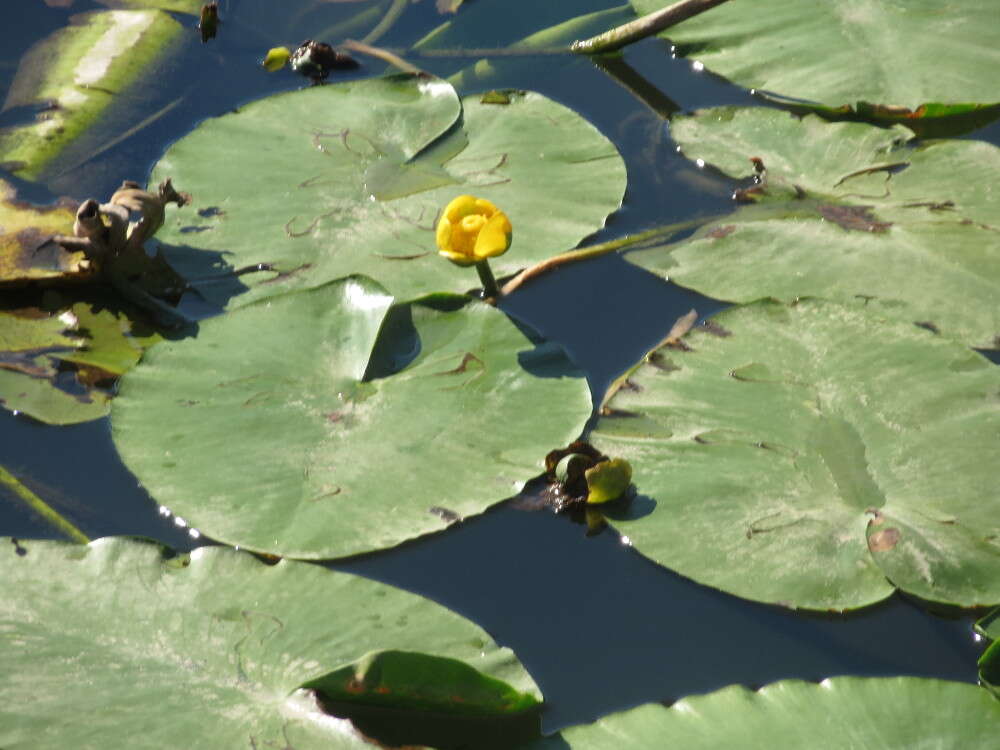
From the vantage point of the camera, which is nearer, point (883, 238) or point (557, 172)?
point (883, 238)

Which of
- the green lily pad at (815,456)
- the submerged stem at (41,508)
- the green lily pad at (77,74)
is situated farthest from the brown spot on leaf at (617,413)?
the green lily pad at (77,74)

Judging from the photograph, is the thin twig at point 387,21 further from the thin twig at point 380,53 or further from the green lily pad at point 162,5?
the green lily pad at point 162,5

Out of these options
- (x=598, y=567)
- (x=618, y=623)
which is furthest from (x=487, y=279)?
(x=618, y=623)

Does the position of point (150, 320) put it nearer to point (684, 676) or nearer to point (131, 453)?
point (131, 453)

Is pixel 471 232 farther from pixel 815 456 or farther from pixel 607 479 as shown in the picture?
pixel 815 456

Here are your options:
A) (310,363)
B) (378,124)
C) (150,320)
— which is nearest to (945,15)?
(378,124)

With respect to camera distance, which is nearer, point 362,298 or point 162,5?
point 362,298

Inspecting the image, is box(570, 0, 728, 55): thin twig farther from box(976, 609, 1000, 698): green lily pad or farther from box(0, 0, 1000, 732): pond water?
box(976, 609, 1000, 698): green lily pad
